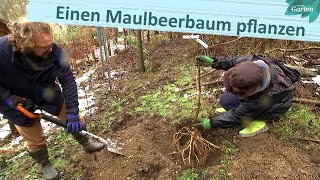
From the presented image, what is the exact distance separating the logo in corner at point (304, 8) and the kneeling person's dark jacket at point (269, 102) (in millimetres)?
A: 1230

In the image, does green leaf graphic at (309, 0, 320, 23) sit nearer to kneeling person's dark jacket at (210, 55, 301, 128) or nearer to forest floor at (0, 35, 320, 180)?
kneeling person's dark jacket at (210, 55, 301, 128)

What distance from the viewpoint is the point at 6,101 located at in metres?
2.72

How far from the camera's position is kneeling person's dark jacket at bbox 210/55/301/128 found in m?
3.06

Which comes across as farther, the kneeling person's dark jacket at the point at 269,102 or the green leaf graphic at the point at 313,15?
the kneeling person's dark jacket at the point at 269,102

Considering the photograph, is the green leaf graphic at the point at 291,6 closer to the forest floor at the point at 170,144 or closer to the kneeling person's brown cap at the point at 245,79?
the kneeling person's brown cap at the point at 245,79

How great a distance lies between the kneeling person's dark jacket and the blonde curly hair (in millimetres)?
1790

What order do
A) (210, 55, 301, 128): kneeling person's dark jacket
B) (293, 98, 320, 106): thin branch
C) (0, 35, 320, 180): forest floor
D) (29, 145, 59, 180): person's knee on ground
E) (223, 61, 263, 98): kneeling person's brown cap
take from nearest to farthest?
(223, 61, 263, 98): kneeling person's brown cap → (0, 35, 320, 180): forest floor → (210, 55, 301, 128): kneeling person's dark jacket → (29, 145, 59, 180): person's knee on ground → (293, 98, 320, 106): thin branch

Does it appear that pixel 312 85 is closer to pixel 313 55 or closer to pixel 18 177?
pixel 313 55

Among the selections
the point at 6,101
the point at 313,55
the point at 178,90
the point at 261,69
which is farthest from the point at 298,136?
the point at 6,101

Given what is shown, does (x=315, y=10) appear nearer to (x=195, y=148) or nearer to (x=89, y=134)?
(x=195, y=148)

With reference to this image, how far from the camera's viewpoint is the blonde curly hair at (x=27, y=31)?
245 centimetres

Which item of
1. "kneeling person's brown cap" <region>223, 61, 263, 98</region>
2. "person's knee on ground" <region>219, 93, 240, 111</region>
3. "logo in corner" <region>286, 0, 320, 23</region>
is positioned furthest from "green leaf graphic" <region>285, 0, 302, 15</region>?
"person's knee on ground" <region>219, 93, 240, 111</region>

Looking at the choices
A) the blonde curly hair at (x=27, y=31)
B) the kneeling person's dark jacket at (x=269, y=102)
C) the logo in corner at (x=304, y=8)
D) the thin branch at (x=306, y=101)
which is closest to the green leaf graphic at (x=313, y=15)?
the logo in corner at (x=304, y=8)

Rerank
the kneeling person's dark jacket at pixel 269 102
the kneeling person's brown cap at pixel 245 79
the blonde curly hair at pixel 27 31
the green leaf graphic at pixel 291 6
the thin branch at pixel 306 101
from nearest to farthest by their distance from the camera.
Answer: the green leaf graphic at pixel 291 6 → the blonde curly hair at pixel 27 31 → the kneeling person's brown cap at pixel 245 79 → the kneeling person's dark jacket at pixel 269 102 → the thin branch at pixel 306 101
